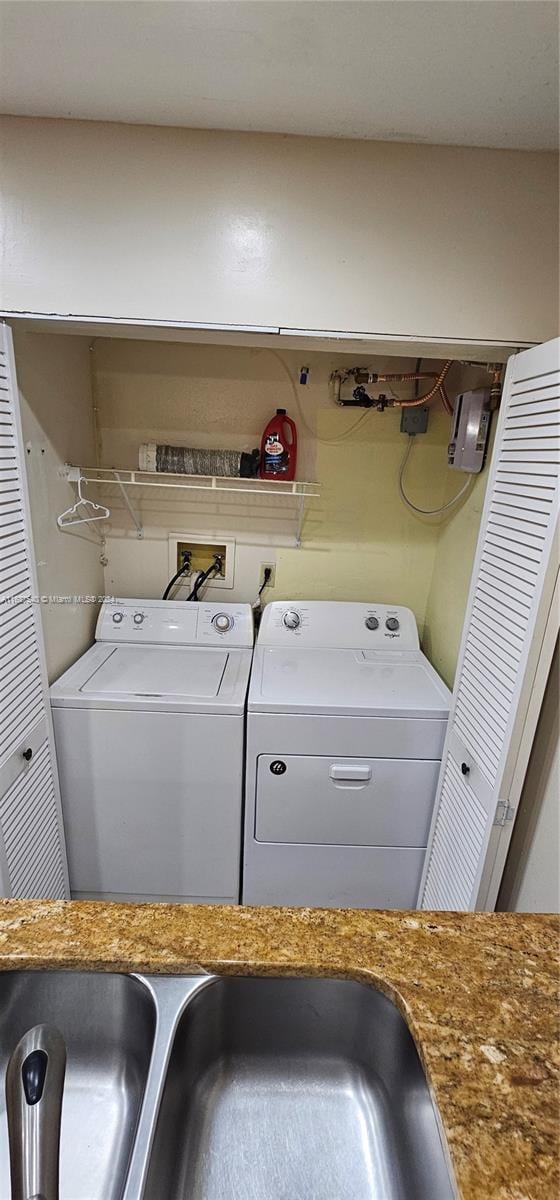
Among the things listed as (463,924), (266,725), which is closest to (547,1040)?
(463,924)

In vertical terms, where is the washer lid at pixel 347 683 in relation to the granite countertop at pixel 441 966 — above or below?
below

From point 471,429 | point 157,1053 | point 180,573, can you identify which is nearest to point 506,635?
point 471,429

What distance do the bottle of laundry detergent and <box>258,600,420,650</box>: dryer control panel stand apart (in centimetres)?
57

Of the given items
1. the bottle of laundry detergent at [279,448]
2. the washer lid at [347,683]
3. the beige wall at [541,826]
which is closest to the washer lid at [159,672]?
the washer lid at [347,683]

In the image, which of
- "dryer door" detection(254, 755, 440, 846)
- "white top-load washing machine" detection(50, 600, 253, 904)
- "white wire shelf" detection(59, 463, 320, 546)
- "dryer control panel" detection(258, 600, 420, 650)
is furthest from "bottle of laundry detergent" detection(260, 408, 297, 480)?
"dryer door" detection(254, 755, 440, 846)

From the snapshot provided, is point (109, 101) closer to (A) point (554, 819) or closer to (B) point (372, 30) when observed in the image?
(B) point (372, 30)

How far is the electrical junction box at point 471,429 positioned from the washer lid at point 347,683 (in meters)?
0.82

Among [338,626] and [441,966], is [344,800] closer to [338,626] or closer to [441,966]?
[338,626]

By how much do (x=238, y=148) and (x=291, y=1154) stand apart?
2015mm

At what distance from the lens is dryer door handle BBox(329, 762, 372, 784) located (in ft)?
6.25

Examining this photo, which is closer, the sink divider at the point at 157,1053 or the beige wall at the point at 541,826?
the sink divider at the point at 157,1053

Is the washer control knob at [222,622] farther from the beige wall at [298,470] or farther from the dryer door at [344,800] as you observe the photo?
the dryer door at [344,800]

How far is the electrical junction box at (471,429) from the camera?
1851mm

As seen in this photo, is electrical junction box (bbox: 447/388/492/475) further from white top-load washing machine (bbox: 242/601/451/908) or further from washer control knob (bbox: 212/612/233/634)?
washer control knob (bbox: 212/612/233/634)
